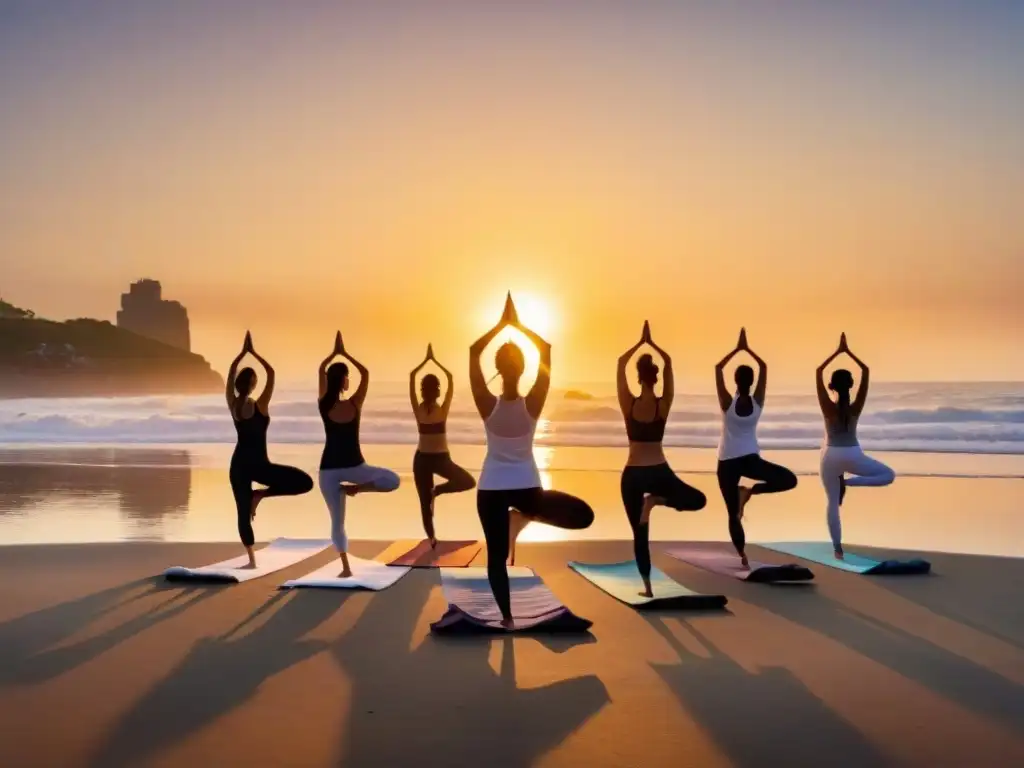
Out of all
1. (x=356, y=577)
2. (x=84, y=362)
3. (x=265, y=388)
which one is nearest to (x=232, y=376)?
(x=265, y=388)

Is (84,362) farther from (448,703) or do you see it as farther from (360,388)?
(448,703)

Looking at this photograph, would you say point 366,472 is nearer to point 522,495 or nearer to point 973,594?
point 522,495

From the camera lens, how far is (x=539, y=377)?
666 centimetres

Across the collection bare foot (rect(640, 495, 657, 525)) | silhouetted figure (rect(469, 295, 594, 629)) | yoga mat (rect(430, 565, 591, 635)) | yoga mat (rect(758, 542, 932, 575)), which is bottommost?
yoga mat (rect(758, 542, 932, 575))

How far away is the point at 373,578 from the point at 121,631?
7.78ft

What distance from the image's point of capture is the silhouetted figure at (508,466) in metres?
6.54

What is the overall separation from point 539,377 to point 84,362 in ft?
206

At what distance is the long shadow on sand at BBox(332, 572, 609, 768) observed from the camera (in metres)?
4.32

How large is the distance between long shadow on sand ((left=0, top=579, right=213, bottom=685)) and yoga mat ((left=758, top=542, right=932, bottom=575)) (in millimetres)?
5609

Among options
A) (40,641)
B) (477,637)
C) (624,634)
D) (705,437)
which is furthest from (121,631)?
(705,437)

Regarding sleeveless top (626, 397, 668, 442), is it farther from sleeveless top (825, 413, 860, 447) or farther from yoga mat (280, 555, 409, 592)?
sleeveless top (825, 413, 860, 447)

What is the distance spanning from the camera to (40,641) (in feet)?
20.6

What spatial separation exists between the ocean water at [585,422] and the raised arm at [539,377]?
2053cm

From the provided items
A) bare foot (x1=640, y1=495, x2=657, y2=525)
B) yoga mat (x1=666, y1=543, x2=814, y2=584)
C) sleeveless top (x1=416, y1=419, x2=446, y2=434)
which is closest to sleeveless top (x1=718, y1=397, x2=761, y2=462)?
yoga mat (x1=666, y1=543, x2=814, y2=584)
